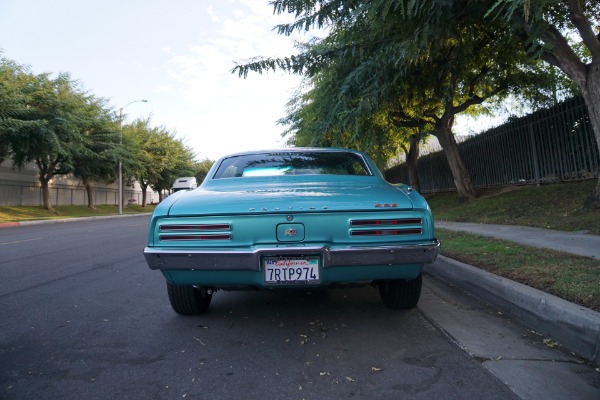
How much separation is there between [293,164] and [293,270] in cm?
178

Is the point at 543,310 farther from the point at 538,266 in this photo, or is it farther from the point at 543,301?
the point at 538,266

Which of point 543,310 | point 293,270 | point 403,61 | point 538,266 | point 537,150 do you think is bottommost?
point 543,310

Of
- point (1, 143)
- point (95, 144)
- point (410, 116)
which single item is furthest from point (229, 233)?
point (95, 144)

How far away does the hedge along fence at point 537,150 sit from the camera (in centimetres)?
1017

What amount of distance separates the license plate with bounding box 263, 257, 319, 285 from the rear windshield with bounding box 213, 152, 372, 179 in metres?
1.51

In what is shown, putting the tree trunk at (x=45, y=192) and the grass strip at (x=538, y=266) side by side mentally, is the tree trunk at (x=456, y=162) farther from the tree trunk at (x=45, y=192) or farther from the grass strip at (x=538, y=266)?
the tree trunk at (x=45, y=192)

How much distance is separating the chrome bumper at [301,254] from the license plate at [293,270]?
7cm

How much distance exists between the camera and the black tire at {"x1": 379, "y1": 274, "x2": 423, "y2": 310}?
3.78 meters

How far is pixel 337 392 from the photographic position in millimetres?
2418

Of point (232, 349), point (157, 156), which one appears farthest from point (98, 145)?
point (232, 349)

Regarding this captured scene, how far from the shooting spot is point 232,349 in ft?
10.2

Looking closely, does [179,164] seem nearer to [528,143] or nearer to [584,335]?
[528,143]

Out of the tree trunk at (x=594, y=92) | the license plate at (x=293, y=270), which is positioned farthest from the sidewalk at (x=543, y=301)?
the tree trunk at (x=594, y=92)

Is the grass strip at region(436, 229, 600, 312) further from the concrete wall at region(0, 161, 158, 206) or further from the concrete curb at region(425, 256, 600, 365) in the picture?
the concrete wall at region(0, 161, 158, 206)
